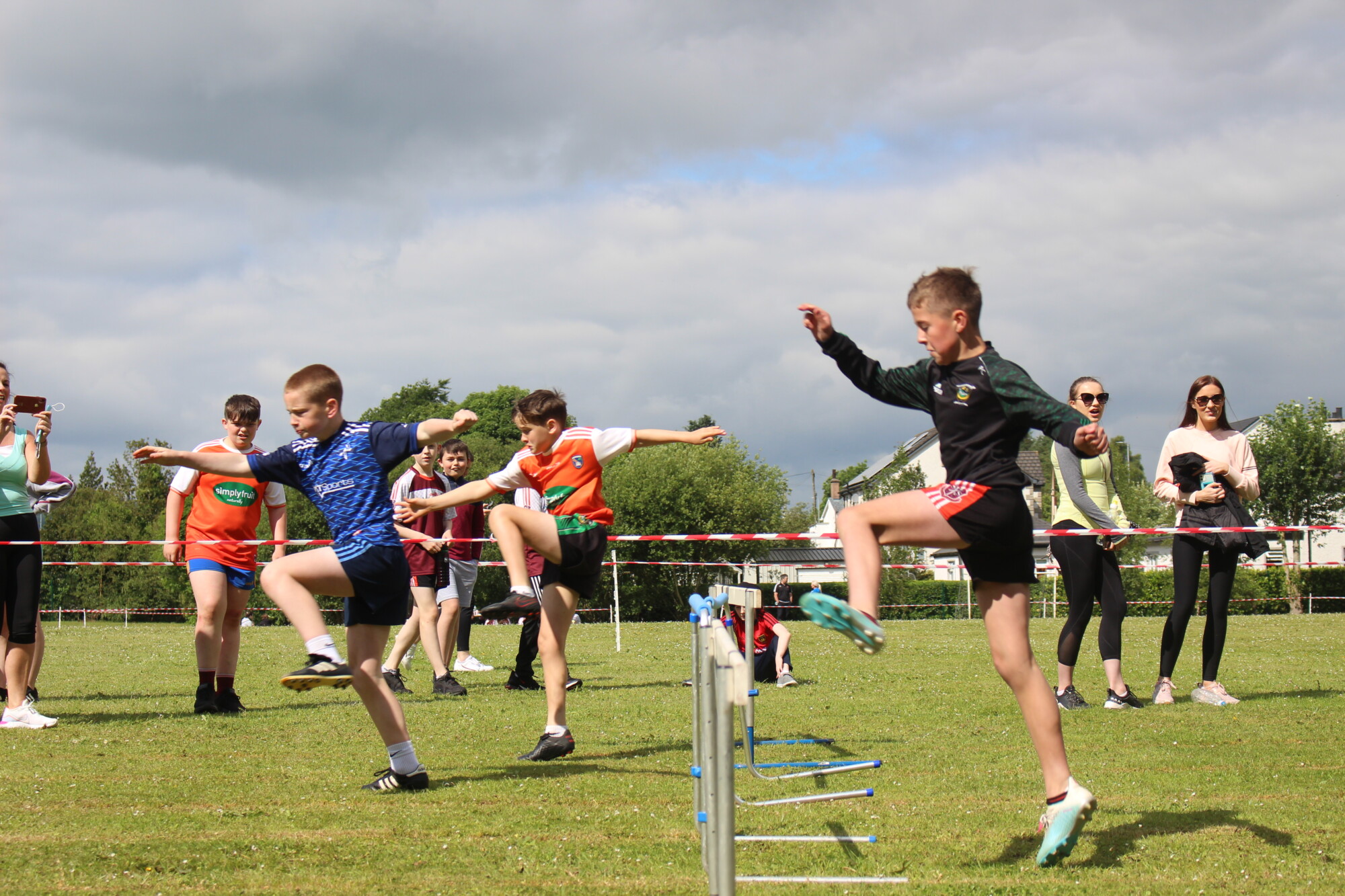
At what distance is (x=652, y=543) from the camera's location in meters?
49.5

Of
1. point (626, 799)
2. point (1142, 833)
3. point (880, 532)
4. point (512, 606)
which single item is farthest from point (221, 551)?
point (1142, 833)

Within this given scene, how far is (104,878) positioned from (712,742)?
2.04 meters

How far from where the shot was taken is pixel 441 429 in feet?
16.2

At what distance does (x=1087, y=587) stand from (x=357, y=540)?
516cm

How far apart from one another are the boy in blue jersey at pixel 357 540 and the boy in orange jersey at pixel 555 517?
2.04ft

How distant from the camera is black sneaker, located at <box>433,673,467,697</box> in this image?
364 inches

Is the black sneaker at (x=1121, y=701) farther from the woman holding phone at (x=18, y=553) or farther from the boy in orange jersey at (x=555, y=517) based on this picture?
the woman holding phone at (x=18, y=553)

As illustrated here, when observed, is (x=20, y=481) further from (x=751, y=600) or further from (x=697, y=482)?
(x=697, y=482)

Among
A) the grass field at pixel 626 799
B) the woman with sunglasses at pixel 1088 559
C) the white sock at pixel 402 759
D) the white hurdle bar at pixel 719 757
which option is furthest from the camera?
the woman with sunglasses at pixel 1088 559

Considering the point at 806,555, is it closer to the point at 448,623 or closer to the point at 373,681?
the point at 448,623

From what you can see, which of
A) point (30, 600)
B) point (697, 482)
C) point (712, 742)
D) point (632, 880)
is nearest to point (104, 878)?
point (632, 880)

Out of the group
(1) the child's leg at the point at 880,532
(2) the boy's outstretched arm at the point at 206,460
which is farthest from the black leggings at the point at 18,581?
(1) the child's leg at the point at 880,532

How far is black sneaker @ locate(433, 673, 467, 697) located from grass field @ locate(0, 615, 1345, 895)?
22cm

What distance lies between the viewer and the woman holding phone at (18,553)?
722 cm
